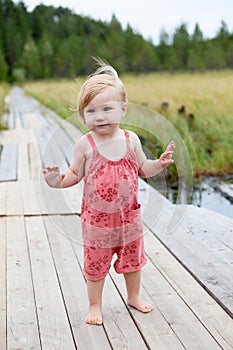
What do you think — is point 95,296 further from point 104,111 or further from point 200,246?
point 200,246

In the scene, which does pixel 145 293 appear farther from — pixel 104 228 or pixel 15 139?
pixel 15 139

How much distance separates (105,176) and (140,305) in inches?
23.1

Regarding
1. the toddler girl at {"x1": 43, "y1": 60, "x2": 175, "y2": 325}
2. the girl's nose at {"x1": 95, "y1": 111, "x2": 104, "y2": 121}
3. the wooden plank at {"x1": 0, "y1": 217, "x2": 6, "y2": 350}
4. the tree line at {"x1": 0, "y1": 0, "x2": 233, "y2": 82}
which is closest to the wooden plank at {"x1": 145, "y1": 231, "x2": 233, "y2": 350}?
the toddler girl at {"x1": 43, "y1": 60, "x2": 175, "y2": 325}

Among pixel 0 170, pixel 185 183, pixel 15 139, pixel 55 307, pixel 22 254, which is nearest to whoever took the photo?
pixel 55 307

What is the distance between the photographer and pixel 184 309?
2.79m

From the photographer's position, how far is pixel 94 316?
2.70 meters

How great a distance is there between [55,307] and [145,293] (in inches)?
16.6

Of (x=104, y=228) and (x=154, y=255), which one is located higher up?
(x=104, y=228)

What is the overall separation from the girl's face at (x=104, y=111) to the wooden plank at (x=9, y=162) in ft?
11.4

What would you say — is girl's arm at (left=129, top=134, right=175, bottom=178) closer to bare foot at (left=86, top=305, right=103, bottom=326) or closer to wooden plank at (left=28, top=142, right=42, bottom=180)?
bare foot at (left=86, top=305, right=103, bottom=326)

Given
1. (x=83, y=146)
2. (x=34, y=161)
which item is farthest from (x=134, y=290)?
(x=34, y=161)

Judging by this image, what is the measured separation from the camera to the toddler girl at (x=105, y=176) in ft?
8.68

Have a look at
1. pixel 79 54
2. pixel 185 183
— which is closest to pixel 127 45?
pixel 79 54

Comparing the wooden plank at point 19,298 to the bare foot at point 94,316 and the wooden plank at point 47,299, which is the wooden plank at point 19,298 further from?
the bare foot at point 94,316
